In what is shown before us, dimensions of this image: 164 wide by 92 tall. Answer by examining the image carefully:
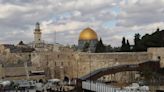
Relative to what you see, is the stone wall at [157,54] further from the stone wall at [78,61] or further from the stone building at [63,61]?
the stone wall at [78,61]

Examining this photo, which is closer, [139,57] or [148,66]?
[148,66]

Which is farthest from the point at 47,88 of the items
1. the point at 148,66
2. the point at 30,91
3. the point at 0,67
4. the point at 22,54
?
the point at 22,54

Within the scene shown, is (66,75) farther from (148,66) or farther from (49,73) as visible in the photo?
(148,66)

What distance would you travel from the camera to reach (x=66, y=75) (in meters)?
51.0

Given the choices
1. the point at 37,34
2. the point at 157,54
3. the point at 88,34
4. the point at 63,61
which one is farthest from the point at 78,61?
the point at 37,34

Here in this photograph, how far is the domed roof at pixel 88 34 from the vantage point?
67250 millimetres

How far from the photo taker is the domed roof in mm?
67250

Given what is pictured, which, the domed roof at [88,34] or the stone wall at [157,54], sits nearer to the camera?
the stone wall at [157,54]

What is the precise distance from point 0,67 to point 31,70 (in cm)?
361

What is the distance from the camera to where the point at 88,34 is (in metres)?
67.4

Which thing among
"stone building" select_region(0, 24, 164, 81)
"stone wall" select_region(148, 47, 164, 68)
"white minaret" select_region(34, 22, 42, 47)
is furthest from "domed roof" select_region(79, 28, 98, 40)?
"stone wall" select_region(148, 47, 164, 68)

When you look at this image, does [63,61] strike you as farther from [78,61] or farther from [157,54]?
[157,54]

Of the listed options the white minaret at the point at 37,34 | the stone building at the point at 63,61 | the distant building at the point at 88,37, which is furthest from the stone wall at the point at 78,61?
the white minaret at the point at 37,34

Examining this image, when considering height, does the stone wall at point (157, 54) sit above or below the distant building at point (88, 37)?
below
